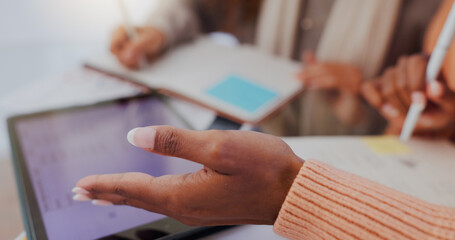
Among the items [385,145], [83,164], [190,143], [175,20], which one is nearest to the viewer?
[190,143]

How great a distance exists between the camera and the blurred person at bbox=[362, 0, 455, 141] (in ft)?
1.64

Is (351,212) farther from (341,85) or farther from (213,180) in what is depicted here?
(341,85)

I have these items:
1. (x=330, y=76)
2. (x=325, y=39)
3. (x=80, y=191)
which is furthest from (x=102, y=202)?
(x=325, y=39)

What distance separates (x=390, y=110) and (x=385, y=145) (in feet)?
0.33

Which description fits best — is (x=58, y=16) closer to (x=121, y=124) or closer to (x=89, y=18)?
(x=89, y=18)

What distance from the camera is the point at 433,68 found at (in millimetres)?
483

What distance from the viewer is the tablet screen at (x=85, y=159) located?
1.16 feet

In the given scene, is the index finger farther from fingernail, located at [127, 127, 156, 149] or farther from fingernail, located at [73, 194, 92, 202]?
fingernail, located at [73, 194, 92, 202]

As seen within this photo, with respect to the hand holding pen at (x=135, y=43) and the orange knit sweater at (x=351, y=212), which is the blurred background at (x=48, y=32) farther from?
the orange knit sweater at (x=351, y=212)

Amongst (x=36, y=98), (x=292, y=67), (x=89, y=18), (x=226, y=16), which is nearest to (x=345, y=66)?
(x=292, y=67)

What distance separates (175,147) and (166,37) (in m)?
0.57

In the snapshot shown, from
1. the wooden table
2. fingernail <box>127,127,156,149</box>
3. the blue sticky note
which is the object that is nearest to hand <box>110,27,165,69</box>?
the blue sticky note

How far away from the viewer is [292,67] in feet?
2.36

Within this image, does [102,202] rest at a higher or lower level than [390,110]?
lower
